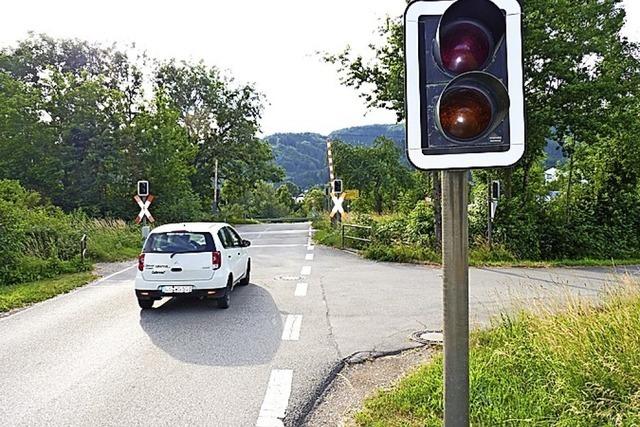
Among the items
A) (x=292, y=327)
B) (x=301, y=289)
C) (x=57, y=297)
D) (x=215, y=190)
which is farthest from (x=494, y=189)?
(x=215, y=190)

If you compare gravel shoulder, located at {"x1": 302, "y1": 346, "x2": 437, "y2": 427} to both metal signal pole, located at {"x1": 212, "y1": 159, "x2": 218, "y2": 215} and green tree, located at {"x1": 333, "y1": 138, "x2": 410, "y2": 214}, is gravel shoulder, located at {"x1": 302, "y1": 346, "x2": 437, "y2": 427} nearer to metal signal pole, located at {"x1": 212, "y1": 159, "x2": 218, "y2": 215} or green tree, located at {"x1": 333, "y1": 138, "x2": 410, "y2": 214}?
green tree, located at {"x1": 333, "y1": 138, "x2": 410, "y2": 214}

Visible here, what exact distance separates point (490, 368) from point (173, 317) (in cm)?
625

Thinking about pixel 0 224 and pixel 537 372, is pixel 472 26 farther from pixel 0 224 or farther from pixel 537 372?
pixel 0 224

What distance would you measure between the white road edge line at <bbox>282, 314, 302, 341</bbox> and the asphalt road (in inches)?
1.3

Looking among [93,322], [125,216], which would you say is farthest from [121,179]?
[93,322]

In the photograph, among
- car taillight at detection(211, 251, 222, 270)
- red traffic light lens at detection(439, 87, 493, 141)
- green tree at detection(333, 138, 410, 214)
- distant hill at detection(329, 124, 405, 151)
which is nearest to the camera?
red traffic light lens at detection(439, 87, 493, 141)

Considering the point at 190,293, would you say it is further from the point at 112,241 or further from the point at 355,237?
the point at 112,241

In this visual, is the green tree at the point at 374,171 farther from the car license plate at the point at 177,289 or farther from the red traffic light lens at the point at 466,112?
the red traffic light lens at the point at 466,112

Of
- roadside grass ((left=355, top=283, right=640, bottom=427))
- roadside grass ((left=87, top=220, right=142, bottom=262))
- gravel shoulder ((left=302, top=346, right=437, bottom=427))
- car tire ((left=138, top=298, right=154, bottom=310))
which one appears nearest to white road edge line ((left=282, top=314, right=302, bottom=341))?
gravel shoulder ((left=302, top=346, right=437, bottom=427))

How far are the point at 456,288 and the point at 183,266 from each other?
8565mm

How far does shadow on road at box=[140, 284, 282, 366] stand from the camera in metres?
7.79

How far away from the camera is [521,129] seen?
2.85m

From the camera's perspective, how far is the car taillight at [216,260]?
11000mm

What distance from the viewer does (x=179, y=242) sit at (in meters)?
11.1
